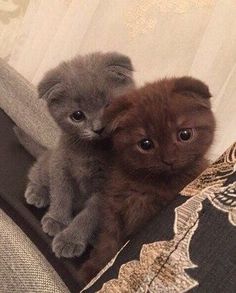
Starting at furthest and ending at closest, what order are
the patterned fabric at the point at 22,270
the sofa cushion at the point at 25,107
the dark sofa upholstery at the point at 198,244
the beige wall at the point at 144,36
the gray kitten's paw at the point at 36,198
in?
the sofa cushion at the point at 25,107 < the beige wall at the point at 144,36 < the gray kitten's paw at the point at 36,198 < the patterned fabric at the point at 22,270 < the dark sofa upholstery at the point at 198,244

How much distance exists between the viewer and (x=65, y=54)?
164cm

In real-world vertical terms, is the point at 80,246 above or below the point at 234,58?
below

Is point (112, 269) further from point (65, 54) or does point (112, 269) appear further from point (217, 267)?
point (65, 54)

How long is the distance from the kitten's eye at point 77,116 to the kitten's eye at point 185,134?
27 cm

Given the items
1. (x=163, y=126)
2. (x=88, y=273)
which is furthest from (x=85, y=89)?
(x=88, y=273)

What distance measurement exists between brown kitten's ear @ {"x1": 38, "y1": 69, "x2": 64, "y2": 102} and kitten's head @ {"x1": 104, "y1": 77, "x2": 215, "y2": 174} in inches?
8.3

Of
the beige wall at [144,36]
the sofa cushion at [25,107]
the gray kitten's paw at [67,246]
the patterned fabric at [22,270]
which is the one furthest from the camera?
the sofa cushion at [25,107]

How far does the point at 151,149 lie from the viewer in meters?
0.75

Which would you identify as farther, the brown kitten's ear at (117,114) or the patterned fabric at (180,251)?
the brown kitten's ear at (117,114)

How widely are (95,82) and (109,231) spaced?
0.34m

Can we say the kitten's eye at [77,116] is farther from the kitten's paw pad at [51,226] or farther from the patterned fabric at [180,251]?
the patterned fabric at [180,251]

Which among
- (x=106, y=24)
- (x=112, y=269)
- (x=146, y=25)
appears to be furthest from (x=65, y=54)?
(x=112, y=269)

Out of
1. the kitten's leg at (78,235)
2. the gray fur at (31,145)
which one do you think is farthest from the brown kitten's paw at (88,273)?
the gray fur at (31,145)

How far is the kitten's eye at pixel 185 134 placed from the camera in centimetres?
75
